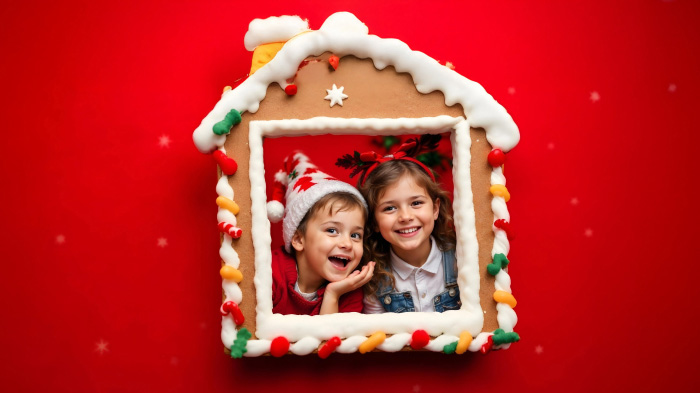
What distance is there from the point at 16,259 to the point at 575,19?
6.49 feet

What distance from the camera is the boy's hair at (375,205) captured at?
180 cm

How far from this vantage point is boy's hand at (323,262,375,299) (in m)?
1.71

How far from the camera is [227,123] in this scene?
1.59m

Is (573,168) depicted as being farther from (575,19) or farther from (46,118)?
(46,118)

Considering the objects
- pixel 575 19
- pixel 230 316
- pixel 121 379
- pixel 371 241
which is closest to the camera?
pixel 230 316

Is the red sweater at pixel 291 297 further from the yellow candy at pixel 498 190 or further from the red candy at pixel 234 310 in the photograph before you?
the yellow candy at pixel 498 190

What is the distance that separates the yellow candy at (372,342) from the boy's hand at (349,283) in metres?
0.19

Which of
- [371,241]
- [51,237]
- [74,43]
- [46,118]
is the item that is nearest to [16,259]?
[51,237]

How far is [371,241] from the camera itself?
1.89m

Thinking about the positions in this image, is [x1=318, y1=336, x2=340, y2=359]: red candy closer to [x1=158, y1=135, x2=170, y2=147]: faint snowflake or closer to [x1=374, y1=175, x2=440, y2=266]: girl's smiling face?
[x1=374, y1=175, x2=440, y2=266]: girl's smiling face

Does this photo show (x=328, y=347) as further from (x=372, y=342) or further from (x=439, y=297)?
(x=439, y=297)

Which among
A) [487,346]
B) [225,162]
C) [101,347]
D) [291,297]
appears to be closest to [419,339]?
[487,346]

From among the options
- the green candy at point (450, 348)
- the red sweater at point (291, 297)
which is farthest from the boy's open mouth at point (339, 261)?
the green candy at point (450, 348)

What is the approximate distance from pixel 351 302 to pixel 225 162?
1.92ft
